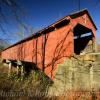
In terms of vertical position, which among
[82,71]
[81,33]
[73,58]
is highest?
[81,33]

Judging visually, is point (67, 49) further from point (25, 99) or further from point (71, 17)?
point (25, 99)

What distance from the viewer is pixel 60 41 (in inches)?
587

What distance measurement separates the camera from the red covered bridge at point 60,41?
14320 millimetres

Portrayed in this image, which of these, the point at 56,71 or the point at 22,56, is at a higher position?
the point at 22,56

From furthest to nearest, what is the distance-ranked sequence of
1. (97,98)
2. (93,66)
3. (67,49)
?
(67,49) < (93,66) < (97,98)

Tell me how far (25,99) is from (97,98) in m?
3.80

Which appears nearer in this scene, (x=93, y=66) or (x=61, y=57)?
(x=93, y=66)

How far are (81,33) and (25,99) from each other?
12380mm

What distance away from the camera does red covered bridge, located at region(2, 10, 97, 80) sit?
1432 cm

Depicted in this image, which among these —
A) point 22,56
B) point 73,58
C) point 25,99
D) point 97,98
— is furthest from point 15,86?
point 22,56

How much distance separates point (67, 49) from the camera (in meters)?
14.1

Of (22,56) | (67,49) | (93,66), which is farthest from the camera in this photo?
(22,56)

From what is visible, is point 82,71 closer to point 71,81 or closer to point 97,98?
→ point 71,81

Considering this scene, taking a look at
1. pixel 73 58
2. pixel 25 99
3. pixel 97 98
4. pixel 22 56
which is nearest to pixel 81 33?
pixel 73 58
